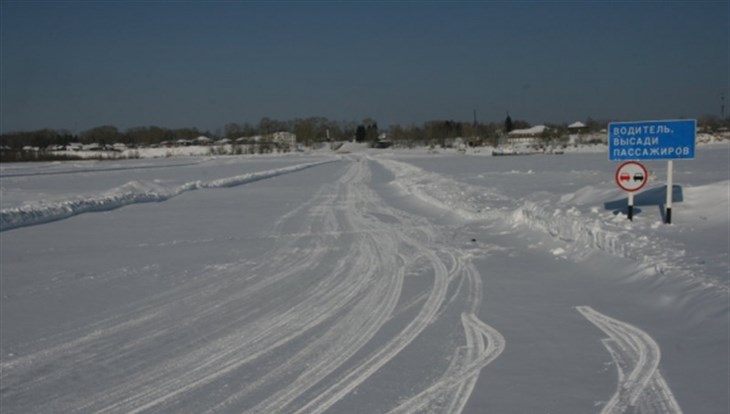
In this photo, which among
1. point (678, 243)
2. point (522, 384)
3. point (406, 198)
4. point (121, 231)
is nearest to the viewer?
point (522, 384)

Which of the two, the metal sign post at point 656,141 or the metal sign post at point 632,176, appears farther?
the metal sign post at point 632,176

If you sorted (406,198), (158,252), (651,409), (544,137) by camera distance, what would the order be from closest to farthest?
(651,409)
(158,252)
(406,198)
(544,137)

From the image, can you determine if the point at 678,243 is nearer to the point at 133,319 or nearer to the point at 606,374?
the point at 606,374

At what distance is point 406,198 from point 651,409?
20545 mm

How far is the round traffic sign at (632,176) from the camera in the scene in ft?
39.9

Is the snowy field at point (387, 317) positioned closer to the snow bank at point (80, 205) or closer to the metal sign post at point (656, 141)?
the metal sign post at point (656, 141)

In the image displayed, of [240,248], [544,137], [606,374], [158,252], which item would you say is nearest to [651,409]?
[606,374]

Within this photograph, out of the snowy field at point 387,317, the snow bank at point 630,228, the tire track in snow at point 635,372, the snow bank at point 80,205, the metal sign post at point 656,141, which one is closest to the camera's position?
the tire track in snow at point 635,372

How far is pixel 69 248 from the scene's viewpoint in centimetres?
1359

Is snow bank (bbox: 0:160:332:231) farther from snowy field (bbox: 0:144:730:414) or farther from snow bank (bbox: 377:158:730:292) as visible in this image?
snow bank (bbox: 377:158:730:292)

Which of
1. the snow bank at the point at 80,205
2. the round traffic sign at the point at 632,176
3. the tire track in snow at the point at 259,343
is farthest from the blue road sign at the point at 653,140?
the snow bank at the point at 80,205

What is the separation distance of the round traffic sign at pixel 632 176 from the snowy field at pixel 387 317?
0.75m

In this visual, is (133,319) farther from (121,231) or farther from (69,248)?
(121,231)

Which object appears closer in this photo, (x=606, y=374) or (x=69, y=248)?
(x=606, y=374)
